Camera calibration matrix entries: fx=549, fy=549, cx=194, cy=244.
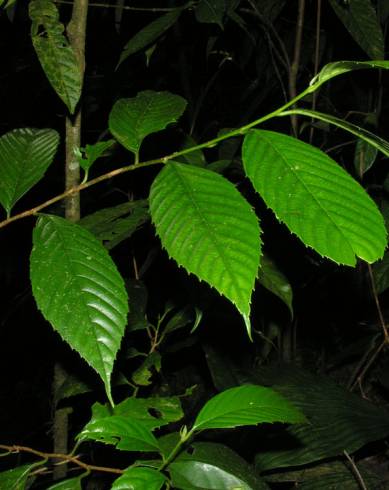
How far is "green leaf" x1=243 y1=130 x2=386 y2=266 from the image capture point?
0.46m

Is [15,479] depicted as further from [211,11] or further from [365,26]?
[365,26]

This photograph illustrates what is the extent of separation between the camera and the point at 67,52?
2.54ft

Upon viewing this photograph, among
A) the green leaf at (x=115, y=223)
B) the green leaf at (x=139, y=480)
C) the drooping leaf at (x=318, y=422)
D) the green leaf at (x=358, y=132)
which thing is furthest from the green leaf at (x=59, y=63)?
the drooping leaf at (x=318, y=422)

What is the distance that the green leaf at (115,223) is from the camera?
2.94ft

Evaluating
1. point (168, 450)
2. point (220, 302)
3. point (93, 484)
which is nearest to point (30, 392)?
point (93, 484)

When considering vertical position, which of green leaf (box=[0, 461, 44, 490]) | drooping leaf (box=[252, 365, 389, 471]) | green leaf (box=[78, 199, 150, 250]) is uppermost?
green leaf (box=[78, 199, 150, 250])

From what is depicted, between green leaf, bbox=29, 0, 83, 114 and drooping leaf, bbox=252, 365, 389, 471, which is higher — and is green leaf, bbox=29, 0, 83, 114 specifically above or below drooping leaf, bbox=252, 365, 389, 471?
above

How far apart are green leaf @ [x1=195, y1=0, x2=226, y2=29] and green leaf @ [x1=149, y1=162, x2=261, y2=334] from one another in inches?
27.1

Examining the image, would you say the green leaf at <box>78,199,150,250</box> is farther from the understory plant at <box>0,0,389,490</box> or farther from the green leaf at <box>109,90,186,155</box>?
the green leaf at <box>109,90,186,155</box>

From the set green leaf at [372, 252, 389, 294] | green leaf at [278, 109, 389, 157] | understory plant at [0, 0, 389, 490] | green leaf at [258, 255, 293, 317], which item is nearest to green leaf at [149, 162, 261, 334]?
understory plant at [0, 0, 389, 490]

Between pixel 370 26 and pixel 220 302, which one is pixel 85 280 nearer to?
pixel 220 302

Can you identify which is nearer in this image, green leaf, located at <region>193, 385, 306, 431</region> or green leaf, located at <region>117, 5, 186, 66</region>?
green leaf, located at <region>193, 385, 306, 431</region>

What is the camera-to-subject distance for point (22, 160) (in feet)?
2.26

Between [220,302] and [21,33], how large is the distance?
1.47 metres
